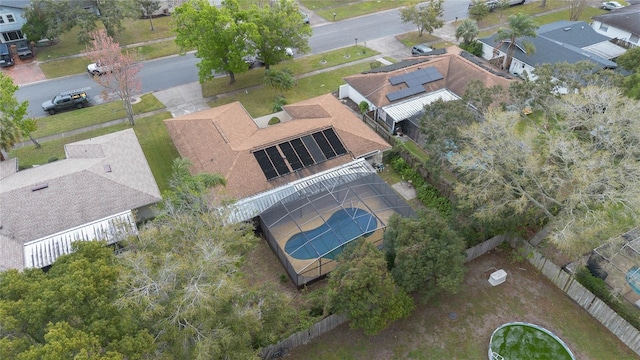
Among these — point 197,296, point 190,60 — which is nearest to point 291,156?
point 197,296

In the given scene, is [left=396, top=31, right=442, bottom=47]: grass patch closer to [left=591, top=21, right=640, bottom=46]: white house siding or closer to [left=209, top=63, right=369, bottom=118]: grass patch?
[left=209, top=63, right=369, bottom=118]: grass patch

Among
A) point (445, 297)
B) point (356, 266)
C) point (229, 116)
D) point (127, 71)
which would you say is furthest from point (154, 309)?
point (127, 71)

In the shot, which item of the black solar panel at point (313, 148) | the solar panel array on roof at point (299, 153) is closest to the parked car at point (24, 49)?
the solar panel array on roof at point (299, 153)

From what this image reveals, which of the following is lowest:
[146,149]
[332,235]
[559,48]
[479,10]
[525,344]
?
[525,344]

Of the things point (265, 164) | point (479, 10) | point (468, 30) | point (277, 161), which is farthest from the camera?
point (479, 10)

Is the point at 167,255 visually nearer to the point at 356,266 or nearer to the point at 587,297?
the point at 356,266

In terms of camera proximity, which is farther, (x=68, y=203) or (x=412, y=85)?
(x=412, y=85)

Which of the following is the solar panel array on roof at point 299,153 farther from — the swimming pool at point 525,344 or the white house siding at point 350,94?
the swimming pool at point 525,344

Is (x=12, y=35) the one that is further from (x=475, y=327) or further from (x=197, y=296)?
(x=475, y=327)
